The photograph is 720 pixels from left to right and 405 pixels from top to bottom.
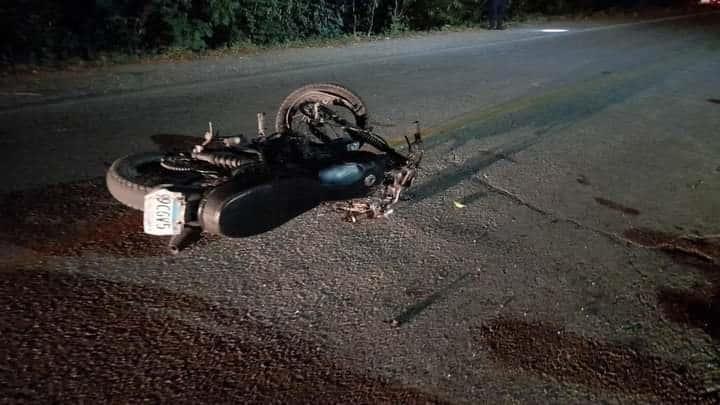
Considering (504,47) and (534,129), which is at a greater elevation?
(504,47)

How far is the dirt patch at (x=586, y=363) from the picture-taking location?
3074mm

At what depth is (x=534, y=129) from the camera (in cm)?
756

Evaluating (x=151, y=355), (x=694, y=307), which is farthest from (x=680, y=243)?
(x=151, y=355)

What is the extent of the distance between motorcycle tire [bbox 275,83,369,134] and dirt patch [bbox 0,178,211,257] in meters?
1.39

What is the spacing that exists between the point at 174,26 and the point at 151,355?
32.7ft

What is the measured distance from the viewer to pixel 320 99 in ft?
16.1

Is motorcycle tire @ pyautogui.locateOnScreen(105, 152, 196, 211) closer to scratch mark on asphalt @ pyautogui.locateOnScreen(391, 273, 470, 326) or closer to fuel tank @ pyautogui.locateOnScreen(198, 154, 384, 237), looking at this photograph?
fuel tank @ pyautogui.locateOnScreen(198, 154, 384, 237)

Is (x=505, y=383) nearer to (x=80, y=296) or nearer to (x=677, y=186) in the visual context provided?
(x=80, y=296)

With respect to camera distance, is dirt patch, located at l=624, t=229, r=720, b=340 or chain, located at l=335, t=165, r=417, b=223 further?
chain, located at l=335, t=165, r=417, b=223

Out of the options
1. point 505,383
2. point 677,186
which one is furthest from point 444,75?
point 505,383

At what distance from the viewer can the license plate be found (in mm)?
3381

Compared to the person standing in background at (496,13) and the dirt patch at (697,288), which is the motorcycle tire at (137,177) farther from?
the person standing in background at (496,13)

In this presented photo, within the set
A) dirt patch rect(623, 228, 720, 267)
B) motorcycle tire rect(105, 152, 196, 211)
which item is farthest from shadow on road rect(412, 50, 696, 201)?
motorcycle tire rect(105, 152, 196, 211)

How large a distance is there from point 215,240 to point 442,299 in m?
1.60
